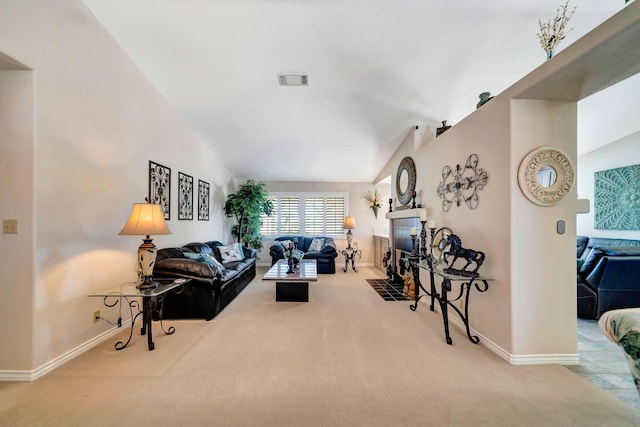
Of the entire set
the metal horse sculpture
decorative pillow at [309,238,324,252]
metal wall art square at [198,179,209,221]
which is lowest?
decorative pillow at [309,238,324,252]

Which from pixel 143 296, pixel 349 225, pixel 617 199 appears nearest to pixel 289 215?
pixel 349 225

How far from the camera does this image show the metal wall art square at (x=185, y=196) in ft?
14.0

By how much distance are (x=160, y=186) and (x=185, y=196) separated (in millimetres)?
732

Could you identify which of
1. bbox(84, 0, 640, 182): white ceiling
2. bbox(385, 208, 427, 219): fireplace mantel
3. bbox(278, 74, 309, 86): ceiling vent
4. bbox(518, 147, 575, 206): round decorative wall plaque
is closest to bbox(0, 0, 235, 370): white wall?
bbox(84, 0, 640, 182): white ceiling

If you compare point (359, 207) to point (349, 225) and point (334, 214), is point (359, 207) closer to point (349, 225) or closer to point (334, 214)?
point (334, 214)

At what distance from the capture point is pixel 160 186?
369 centimetres

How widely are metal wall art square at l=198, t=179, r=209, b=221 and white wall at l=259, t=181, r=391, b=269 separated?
2.19 meters

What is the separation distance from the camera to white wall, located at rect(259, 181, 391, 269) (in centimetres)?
721

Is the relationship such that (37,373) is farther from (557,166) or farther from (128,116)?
(557,166)

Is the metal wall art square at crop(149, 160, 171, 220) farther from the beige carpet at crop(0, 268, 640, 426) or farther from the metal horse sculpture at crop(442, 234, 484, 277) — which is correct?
the metal horse sculpture at crop(442, 234, 484, 277)

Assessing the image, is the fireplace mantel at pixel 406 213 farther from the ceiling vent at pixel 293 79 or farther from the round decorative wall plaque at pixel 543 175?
the ceiling vent at pixel 293 79

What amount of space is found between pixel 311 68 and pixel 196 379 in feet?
11.2

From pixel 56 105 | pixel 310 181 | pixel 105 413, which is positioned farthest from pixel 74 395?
pixel 310 181

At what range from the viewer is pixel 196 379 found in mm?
1980
